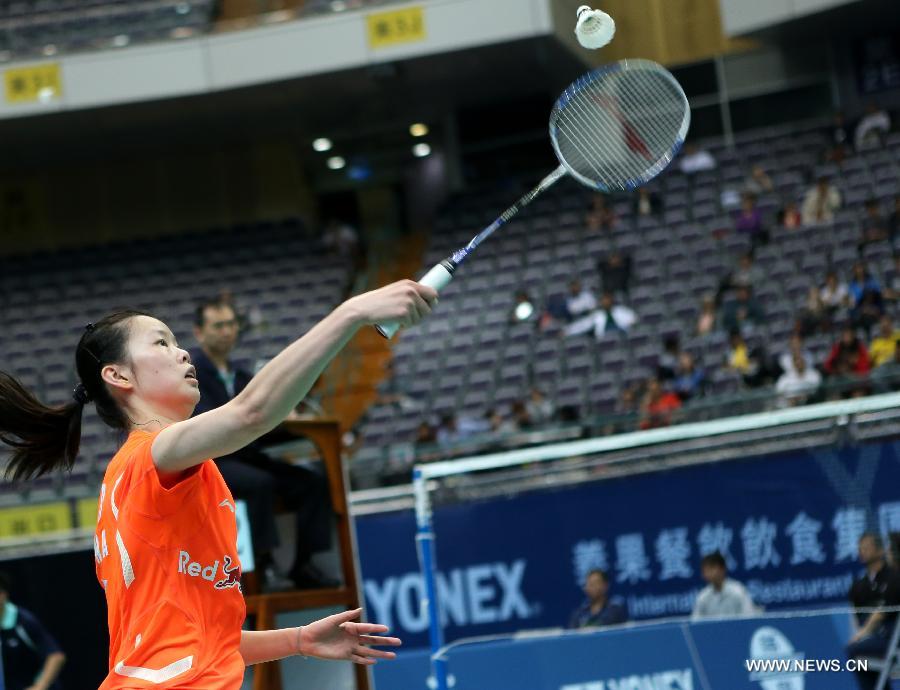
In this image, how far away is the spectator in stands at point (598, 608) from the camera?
8094 mm

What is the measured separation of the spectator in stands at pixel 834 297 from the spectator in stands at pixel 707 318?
39.3 inches

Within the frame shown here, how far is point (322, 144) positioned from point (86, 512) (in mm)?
11485

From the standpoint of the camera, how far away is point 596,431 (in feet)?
30.8

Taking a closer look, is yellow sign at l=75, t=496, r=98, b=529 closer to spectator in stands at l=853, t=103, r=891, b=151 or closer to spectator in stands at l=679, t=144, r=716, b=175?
spectator in stands at l=679, t=144, r=716, b=175

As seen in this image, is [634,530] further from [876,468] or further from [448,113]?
[448,113]

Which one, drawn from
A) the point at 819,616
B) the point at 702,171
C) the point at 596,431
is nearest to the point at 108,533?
the point at 819,616

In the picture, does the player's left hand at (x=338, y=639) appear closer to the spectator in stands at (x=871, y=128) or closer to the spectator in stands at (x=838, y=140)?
the spectator in stands at (x=838, y=140)

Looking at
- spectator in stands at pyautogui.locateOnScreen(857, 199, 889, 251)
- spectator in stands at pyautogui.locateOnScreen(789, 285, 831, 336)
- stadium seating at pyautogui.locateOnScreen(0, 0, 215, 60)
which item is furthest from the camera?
stadium seating at pyautogui.locateOnScreen(0, 0, 215, 60)

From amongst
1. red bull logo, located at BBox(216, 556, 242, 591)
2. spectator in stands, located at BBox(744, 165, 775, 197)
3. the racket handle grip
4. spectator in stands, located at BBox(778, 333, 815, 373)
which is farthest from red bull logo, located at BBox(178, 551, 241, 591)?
spectator in stands, located at BBox(744, 165, 775, 197)

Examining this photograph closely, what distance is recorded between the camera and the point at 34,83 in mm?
17250

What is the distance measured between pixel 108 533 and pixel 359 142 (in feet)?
60.1

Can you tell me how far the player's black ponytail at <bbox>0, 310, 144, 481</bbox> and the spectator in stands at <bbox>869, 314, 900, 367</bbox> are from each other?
843cm

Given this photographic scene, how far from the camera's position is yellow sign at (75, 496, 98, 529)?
9789mm

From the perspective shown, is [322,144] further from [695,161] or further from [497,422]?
[497,422]
